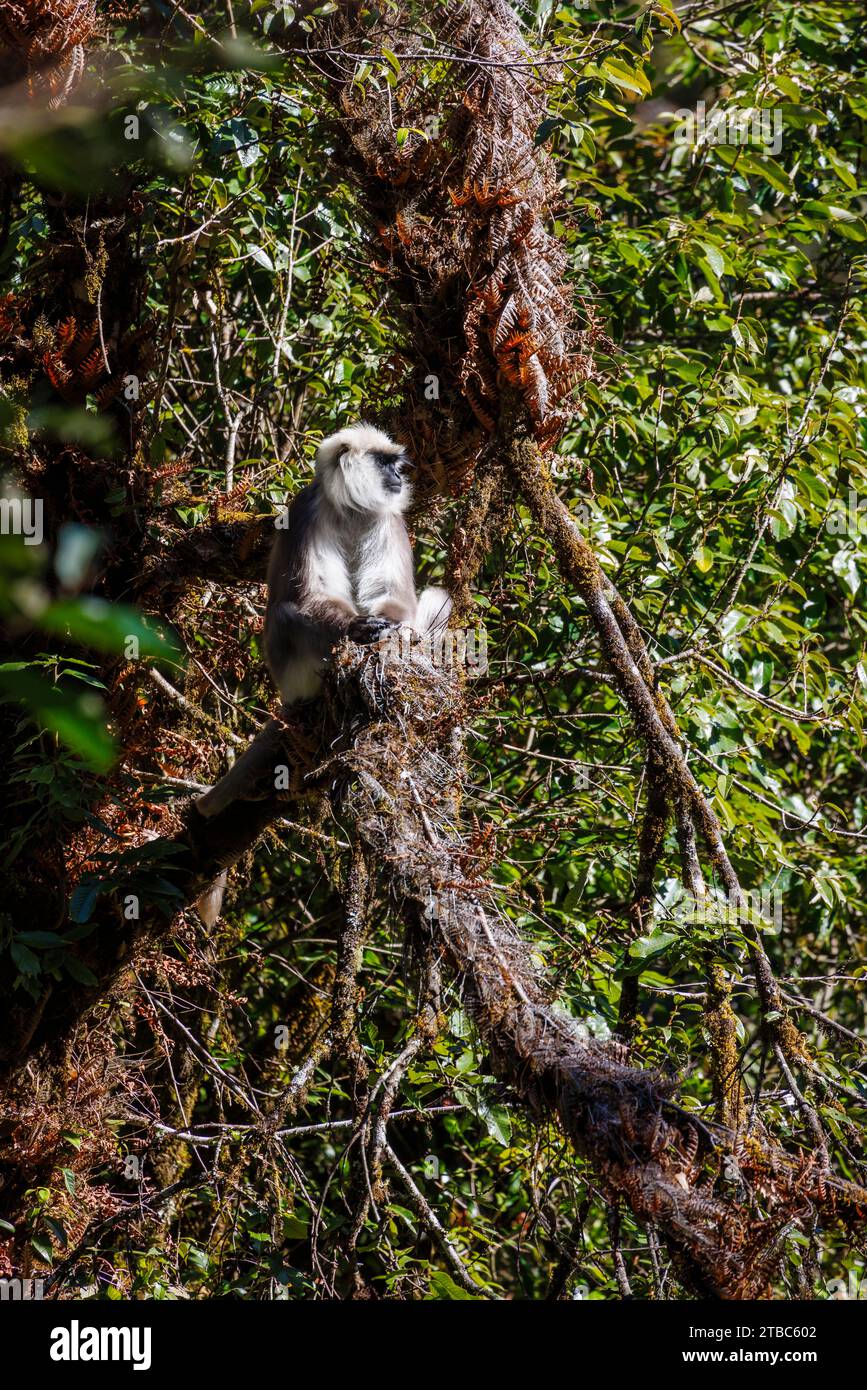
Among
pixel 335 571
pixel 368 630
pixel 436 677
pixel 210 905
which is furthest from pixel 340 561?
pixel 436 677

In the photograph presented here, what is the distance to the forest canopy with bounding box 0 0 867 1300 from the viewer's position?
293cm

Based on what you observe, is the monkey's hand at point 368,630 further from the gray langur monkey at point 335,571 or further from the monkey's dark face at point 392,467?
the monkey's dark face at point 392,467

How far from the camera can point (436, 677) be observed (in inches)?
123

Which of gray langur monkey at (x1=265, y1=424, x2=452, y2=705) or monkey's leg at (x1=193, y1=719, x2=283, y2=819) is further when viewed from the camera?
gray langur monkey at (x1=265, y1=424, x2=452, y2=705)

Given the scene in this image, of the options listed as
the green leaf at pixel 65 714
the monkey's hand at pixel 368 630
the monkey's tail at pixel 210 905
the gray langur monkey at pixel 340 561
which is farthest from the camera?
the monkey's tail at pixel 210 905

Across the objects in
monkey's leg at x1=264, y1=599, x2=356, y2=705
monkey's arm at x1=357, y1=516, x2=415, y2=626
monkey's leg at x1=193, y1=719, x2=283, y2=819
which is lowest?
monkey's leg at x1=193, y1=719, x2=283, y2=819

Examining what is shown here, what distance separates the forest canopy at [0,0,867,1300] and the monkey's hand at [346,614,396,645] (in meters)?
0.14

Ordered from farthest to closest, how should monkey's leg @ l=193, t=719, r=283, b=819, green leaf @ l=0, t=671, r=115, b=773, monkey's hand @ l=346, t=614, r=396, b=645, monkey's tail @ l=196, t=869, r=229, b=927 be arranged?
monkey's tail @ l=196, t=869, r=229, b=927
monkey's leg @ l=193, t=719, r=283, b=819
monkey's hand @ l=346, t=614, r=396, b=645
green leaf @ l=0, t=671, r=115, b=773

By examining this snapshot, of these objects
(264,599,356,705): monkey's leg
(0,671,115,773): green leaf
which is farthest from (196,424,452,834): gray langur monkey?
Result: (0,671,115,773): green leaf

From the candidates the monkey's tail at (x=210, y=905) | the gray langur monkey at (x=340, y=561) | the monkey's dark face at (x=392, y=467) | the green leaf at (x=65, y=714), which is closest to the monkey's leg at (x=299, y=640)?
the gray langur monkey at (x=340, y=561)

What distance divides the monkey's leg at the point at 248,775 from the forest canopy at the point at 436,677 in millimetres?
53

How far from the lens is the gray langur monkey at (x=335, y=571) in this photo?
384cm

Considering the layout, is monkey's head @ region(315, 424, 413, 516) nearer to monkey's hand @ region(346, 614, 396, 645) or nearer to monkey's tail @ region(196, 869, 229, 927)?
monkey's hand @ region(346, 614, 396, 645)

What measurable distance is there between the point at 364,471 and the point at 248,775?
3.90 feet
